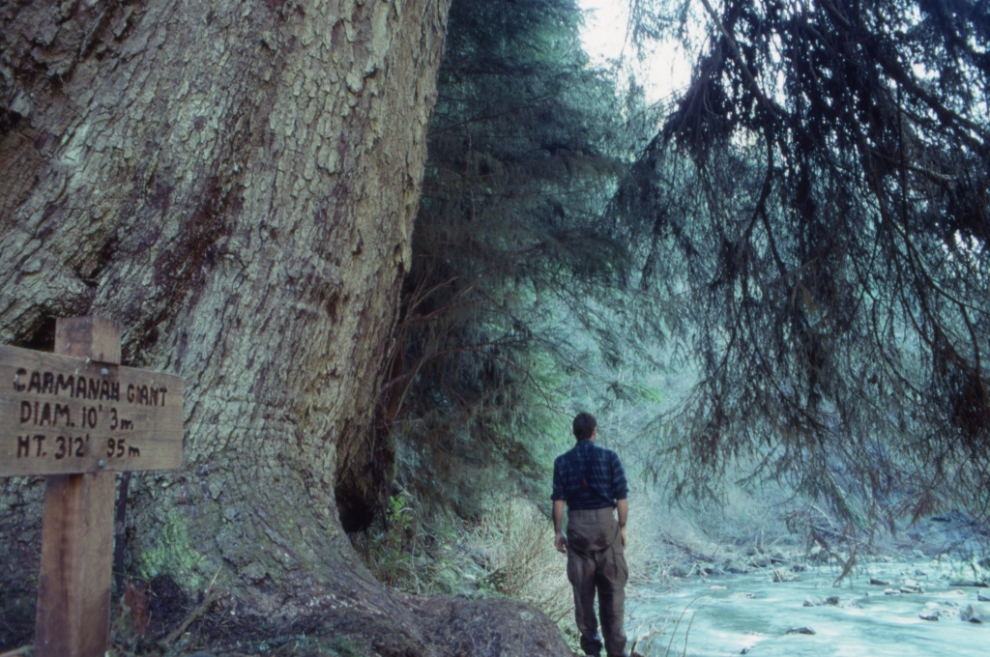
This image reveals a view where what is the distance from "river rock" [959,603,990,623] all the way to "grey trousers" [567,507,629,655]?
6332mm

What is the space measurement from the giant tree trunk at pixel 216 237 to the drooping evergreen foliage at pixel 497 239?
2287 mm

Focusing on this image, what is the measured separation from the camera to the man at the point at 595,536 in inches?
193

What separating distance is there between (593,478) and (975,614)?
6.99 m

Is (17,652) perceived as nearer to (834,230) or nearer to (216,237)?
(216,237)

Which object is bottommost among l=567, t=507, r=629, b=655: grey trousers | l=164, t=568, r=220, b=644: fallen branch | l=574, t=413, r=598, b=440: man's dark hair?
l=567, t=507, r=629, b=655: grey trousers

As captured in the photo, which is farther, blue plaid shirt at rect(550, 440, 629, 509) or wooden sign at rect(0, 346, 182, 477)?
blue plaid shirt at rect(550, 440, 629, 509)

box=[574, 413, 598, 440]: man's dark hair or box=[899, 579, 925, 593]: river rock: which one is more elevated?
box=[574, 413, 598, 440]: man's dark hair

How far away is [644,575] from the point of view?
→ 962 centimetres

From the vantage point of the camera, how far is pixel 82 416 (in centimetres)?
163

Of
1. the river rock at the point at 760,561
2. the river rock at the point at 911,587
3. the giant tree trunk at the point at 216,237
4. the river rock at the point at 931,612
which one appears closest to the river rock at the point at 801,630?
the river rock at the point at 931,612

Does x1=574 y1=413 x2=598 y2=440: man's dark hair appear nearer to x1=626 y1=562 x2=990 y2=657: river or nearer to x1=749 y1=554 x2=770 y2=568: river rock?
x1=626 y1=562 x2=990 y2=657: river

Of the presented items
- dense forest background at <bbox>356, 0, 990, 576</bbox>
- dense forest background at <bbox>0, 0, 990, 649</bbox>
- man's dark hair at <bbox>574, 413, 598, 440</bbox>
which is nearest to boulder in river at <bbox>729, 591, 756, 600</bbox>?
dense forest background at <bbox>0, 0, 990, 649</bbox>

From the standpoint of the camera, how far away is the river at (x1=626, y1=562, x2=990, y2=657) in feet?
24.2

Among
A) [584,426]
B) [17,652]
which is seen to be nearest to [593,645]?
[584,426]
